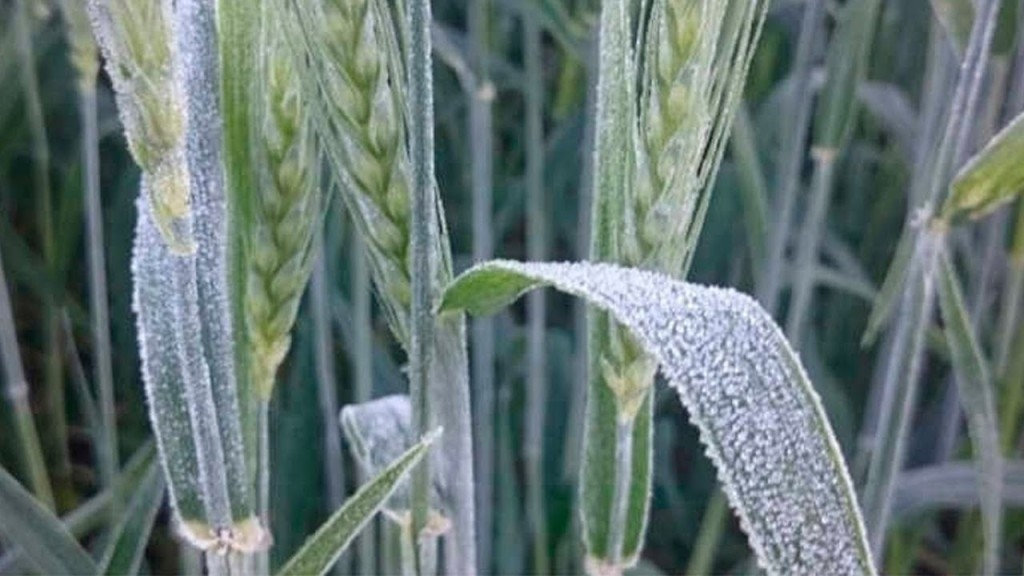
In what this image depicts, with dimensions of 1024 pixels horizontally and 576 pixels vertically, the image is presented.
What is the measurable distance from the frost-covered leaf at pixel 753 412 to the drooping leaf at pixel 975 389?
220 mm

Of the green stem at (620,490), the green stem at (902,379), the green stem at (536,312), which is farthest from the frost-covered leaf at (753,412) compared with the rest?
the green stem at (536,312)

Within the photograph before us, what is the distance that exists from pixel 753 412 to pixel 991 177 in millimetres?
219

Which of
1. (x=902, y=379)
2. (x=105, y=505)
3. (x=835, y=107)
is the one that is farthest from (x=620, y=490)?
(x=105, y=505)

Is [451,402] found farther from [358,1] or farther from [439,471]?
[358,1]

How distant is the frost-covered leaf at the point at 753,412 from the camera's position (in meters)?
0.43

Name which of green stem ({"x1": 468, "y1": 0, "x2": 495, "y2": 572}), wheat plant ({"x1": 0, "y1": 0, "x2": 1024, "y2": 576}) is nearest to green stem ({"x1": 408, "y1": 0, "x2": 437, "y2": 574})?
wheat plant ({"x1": 0, "y1": 0, "x2": 1024, "y2": 576})

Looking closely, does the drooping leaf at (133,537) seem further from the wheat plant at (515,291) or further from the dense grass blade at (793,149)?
the dense grass blade at (793,149)

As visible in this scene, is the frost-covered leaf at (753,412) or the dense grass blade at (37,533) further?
the dense grass blade at (37,533)

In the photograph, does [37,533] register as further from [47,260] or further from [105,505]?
[47,260]

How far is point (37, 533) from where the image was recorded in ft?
2.11

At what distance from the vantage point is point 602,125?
20.6 inches

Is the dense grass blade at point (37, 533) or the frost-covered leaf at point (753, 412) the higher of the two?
the frost-covered leaf at point (753, 412)

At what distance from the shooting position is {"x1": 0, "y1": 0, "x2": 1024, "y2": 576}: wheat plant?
457 mm

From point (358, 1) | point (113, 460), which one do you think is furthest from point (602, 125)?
point (113, 460)
